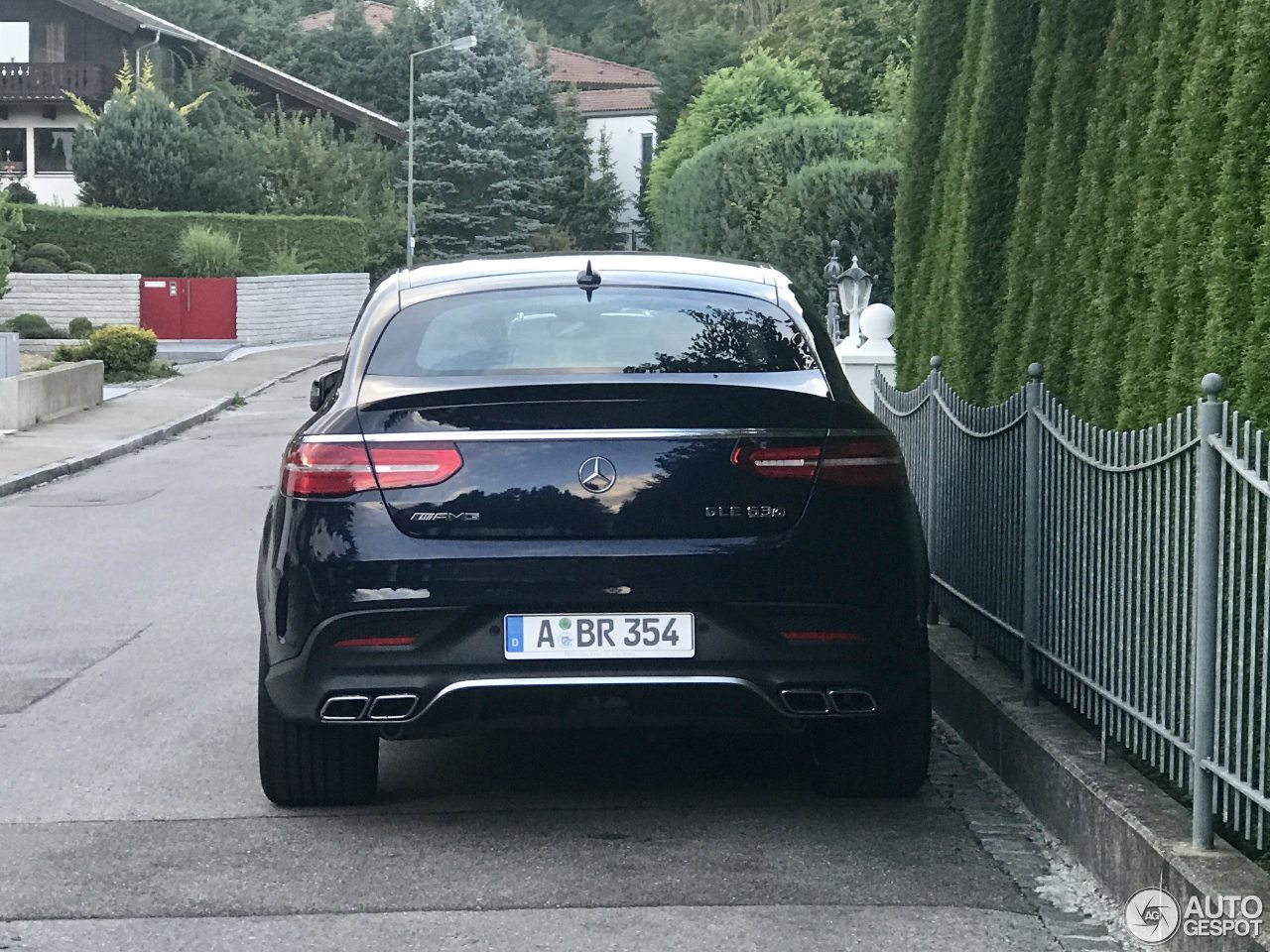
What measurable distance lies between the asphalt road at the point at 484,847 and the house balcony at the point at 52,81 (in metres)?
52.7

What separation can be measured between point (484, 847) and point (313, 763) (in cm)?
69

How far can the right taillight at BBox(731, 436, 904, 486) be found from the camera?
5488 mm

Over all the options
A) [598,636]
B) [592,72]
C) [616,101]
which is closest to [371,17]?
[592,72]

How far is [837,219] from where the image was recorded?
33531mm

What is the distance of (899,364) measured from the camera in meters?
10.7

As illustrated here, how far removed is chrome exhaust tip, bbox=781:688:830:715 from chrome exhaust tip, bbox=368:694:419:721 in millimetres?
1000

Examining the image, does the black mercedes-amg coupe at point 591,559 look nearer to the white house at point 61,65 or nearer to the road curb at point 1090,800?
the road curb at point 1090,800

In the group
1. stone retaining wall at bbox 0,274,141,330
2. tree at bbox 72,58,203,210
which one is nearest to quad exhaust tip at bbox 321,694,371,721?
stone retaining wall at bbox 0,274,141,330

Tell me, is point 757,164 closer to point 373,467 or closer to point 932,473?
point 932,473

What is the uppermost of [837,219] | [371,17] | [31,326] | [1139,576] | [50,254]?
[371,17]

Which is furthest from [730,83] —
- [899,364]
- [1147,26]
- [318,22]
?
[1147,26]

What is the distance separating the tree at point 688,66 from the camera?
72.6 meters

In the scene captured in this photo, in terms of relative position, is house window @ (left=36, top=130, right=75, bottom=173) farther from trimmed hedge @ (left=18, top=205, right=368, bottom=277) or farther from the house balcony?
trimmed hedge @ (left=18, top=205, right=368, bottom=277)

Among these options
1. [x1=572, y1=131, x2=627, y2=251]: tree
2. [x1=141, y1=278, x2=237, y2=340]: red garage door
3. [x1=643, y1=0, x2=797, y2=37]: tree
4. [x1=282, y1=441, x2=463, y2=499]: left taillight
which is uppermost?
[x1=643, y1=0, x2=797, y2=37]: tree
